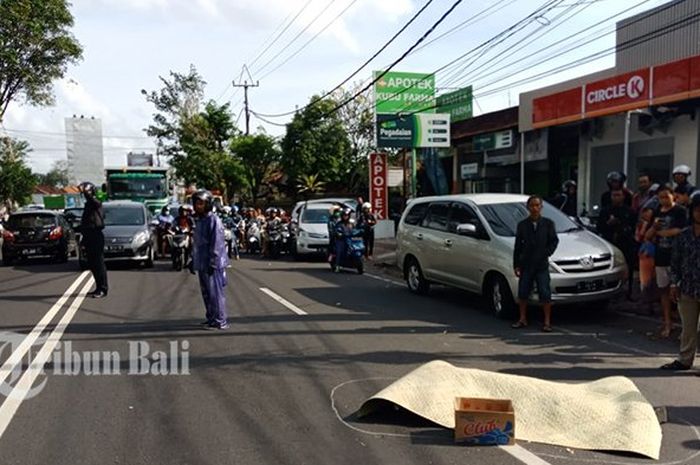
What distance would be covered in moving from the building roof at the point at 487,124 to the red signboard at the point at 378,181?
4.98 metres

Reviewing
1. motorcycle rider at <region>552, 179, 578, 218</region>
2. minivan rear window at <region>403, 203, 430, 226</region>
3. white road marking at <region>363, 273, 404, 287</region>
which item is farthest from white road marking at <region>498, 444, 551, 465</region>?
white road marking at <region>363, 273, 404, 287</region>

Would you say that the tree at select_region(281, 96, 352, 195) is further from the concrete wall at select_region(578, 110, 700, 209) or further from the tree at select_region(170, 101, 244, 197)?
the concrete wall at select_region(578, 110, 700, 209)

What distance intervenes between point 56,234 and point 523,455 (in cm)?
1700

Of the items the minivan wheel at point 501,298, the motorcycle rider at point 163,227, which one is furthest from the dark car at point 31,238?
the minivan wheel at point 501,298

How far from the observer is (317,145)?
42.2m

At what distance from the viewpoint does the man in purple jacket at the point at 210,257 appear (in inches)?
335

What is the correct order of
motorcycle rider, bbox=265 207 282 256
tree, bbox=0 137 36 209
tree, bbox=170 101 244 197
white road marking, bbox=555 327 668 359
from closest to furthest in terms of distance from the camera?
white road marking, bbox=555 327 668 359 < motorcycle rider, bbox=265 207 282 256 < tree, bbox=170 101 244 197 < tree, bbox=0 137 36 209

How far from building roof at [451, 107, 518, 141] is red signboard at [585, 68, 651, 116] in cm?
577

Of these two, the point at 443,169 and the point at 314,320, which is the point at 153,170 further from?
the point at 314,320

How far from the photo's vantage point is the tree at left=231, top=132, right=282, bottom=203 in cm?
4338

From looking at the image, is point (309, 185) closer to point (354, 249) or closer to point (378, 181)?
point (378, 181)

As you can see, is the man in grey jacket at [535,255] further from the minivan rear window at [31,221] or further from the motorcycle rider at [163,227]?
the minivan rear window at [31,221]

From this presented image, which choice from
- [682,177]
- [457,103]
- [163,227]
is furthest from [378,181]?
[457,103]

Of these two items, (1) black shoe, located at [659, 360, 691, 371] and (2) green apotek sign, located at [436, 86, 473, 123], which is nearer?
(1) black shoe, located at [659, 360, 691, 371]
